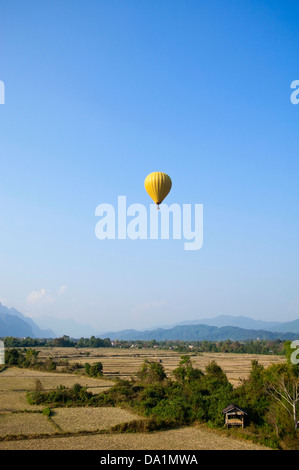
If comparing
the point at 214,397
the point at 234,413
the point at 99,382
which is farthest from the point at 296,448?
the point at 99,382

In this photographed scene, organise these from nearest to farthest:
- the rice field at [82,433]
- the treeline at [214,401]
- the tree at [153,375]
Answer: the rice field at [82,433] < the treeline at [214,401] < the tree at [153,375]

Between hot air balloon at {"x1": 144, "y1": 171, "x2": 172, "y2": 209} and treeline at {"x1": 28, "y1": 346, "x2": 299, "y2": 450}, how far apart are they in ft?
46.3

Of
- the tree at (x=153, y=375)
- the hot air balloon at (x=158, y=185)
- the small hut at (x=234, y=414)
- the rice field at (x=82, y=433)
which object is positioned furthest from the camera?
the tree at (x=153, y=375)

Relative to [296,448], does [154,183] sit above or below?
above

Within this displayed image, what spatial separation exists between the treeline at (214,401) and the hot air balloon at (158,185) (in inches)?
556

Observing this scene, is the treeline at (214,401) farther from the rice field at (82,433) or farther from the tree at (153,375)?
the tree at (153,375)

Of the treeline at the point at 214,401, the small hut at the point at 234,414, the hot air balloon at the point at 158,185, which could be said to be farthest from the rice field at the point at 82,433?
the hot air balloon at the point at 158,185

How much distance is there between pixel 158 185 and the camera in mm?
27188

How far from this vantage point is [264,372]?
79.6 ft

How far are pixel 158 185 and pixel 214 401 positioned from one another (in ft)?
50.0

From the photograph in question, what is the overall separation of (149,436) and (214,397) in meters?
5.63

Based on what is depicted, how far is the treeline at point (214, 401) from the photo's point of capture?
1930cm

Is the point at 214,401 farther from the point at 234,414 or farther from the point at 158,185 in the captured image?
the point at 158,185
